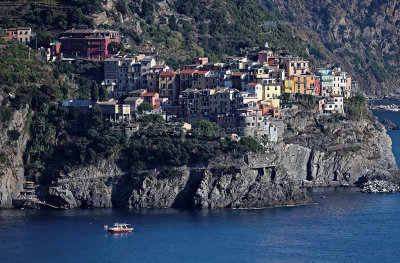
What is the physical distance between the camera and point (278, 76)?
396 ft

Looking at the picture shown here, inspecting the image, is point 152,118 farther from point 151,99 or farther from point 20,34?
point 20,34

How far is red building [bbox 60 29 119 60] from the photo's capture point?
419ft

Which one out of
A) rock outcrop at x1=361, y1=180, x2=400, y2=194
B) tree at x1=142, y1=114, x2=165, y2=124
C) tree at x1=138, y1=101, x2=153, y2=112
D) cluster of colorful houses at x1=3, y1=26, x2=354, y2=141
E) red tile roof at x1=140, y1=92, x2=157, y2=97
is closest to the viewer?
tree at x1=142, y1=114, x2=165, y2=124

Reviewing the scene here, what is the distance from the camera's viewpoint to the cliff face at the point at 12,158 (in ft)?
345

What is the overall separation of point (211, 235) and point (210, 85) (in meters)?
26.8

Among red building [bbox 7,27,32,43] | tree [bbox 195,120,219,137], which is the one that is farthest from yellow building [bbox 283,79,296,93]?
red building [bbox 7,27,32,43]

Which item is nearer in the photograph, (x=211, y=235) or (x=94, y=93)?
(x=211, y=235)

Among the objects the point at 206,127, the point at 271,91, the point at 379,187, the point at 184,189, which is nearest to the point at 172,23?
the point at 271,91

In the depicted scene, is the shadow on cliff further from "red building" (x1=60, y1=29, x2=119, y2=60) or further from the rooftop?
"red building" (x1=60, y1=29, x2=119, y2=60)

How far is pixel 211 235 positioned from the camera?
3789 inches

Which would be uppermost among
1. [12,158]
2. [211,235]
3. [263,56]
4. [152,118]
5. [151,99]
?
[263,56]

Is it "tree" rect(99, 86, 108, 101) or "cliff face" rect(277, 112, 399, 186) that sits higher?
"tree" rect(99, 86, 108, 101)

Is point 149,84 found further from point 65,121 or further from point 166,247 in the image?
point 166,247

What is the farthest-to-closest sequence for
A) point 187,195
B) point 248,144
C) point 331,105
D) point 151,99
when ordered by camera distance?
point 331,105 → point 151,99 → point 248,144 → point 187,195
